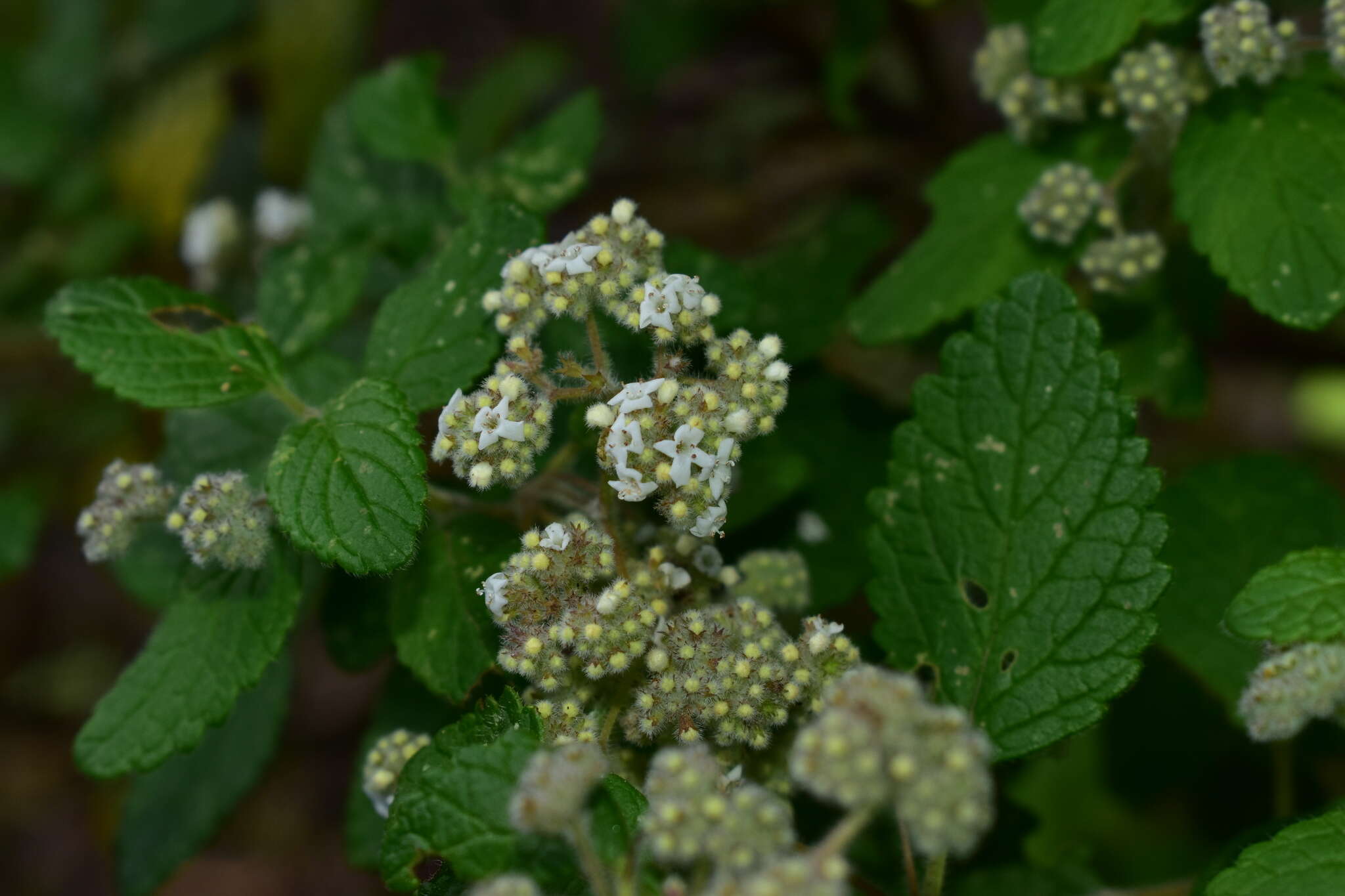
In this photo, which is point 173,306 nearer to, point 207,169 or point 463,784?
point 463,784

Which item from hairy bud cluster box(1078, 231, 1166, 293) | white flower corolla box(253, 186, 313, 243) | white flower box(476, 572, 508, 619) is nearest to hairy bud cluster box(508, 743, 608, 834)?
white flower box(476, 572, 508, 619)

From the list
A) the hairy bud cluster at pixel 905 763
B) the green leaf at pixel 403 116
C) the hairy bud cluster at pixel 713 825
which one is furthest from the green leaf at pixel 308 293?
the hairy bud cluster at pixel 905 763

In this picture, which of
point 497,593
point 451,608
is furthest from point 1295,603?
point 451,608

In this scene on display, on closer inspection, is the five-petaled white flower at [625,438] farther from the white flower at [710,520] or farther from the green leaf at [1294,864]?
the green leaf at [1294,864]

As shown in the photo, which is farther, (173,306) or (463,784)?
(173,306)

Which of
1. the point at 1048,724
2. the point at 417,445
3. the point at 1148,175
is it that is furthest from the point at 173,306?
the point at 1148,175
